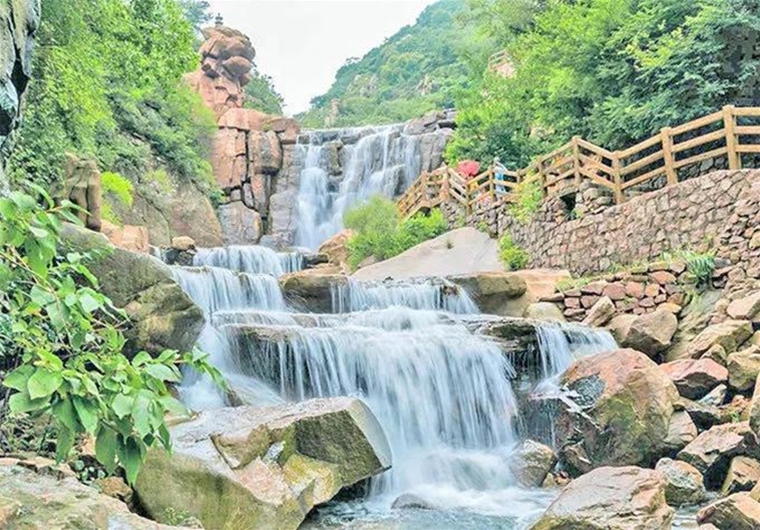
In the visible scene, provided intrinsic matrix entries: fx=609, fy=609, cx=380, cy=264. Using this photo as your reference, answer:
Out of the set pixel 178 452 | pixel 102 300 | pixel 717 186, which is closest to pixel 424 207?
pixel 717 186

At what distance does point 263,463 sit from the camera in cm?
466

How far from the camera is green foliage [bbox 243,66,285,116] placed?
34.2 meters

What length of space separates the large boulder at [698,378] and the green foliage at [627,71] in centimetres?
607

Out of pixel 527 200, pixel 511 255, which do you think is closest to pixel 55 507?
pixel 511 255

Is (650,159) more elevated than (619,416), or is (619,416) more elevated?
(650,159)

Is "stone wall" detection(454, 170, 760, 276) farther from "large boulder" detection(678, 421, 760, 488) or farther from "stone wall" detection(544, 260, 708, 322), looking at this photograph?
"large boulder" detection(678, 421, 760, 488)

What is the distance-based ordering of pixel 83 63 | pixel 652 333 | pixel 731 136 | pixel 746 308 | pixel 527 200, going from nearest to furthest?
pixel 746 308 < pixel 652 333 < pixel 83 63 < pixel 731 136 < pixel 527 200

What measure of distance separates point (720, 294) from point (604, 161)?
4690mm

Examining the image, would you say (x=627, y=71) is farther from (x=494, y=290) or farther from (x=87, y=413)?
(x=87, y=413)

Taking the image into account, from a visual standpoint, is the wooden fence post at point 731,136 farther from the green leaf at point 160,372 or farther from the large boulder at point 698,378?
the green leaf at point 160,372

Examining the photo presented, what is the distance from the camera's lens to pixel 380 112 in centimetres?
4109

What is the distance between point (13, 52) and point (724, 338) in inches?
311

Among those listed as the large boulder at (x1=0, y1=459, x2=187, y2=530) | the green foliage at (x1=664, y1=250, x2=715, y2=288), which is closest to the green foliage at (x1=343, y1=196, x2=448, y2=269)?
the green foliage at (x1=664, y1=250, x2=715, y2=288)

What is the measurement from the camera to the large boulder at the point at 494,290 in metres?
11.5
